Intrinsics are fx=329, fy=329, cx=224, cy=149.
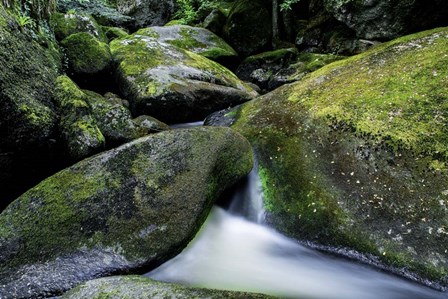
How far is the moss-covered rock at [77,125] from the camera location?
4352 millimetres

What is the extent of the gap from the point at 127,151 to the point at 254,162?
6.36ft

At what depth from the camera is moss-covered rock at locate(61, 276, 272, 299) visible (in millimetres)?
2424

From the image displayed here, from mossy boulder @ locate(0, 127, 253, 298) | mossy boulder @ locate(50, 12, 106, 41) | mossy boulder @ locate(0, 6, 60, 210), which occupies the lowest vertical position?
mossy boulder @ locate(0, 127, 253, 298)

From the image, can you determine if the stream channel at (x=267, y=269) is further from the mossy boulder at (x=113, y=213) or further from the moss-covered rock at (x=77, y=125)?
the moss-covered rock at (x=77, y=125)

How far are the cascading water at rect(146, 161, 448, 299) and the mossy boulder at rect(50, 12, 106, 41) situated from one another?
5.93 metres

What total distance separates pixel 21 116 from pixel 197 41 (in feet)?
29.2

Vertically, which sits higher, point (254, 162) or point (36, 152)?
point (254, 162)

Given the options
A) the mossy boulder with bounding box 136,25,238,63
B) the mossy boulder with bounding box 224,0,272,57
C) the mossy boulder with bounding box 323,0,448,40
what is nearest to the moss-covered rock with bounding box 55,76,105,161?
the mossy boulder with bounding box 136,25,238,63

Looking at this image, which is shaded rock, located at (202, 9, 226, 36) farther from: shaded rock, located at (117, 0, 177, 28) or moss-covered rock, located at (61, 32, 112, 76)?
shaded rock, located at (117, 0, 177, 28)

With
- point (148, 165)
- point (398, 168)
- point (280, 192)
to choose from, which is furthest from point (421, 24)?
point (148, 165)

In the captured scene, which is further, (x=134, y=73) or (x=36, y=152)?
(x=134, y=73)

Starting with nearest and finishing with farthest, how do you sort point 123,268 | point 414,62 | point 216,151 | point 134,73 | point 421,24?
point 123,268 → point 216,151 → point 414,62 → point 134,73 → point 421,24

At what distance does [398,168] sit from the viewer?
3.99 meters

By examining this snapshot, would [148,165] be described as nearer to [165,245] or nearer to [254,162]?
[165,245]
